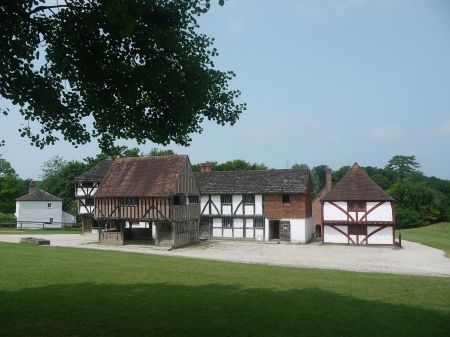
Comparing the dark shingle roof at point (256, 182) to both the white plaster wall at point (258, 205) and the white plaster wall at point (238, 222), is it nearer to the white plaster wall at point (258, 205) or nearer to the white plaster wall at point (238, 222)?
the white plaster wall at point (258, 205)

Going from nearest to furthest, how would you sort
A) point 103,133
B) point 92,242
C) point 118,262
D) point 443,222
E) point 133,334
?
point 133,334
point 103,133
point 118,262
point 92,242
point 443,222

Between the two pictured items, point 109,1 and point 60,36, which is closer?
point 109,1

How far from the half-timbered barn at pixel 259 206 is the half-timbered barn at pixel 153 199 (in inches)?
174

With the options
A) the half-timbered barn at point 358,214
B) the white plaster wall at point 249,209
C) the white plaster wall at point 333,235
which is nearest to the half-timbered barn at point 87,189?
the white plaster wall at point 249,209

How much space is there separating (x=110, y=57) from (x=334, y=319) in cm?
704

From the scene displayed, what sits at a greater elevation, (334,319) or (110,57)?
(110,57)

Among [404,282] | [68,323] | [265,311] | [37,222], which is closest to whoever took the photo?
[68,323]

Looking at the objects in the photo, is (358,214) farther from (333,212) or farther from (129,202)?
(129,202)

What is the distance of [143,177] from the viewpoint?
29859 mm

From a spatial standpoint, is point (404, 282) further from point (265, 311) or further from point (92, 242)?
point (92, 242)

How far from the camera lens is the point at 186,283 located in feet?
41.0

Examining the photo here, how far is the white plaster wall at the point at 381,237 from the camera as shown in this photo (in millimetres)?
30094

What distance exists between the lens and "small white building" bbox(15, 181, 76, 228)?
4716cm

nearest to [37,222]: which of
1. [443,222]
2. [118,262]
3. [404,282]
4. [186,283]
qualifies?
[118,262]
